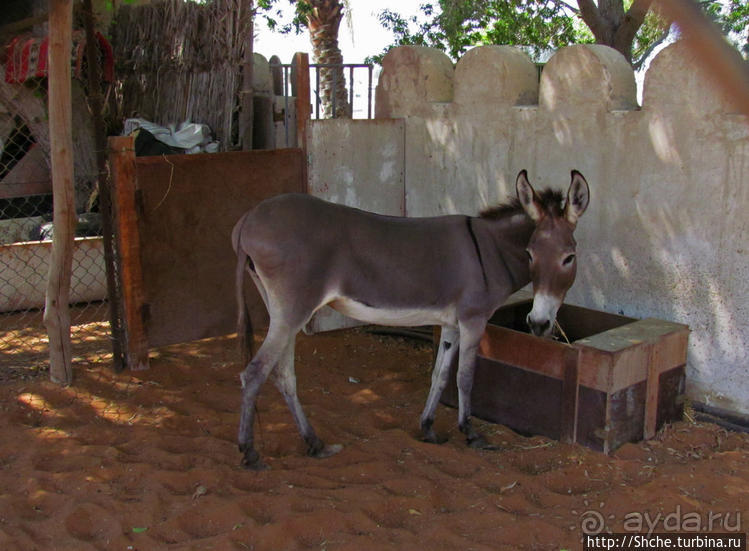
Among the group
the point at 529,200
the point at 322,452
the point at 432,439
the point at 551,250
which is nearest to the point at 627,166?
the point at 529,200

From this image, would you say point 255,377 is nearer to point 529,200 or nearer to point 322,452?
point 322,452

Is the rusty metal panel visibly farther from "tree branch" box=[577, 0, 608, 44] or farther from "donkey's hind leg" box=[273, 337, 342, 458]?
"tree branch" box=[577, 0, 608, 44]

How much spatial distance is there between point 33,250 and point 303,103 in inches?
109

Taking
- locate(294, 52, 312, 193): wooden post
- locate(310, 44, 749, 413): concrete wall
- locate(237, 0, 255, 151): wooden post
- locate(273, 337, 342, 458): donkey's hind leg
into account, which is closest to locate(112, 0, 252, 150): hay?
locate(237, 0, 255, 151): wooden post

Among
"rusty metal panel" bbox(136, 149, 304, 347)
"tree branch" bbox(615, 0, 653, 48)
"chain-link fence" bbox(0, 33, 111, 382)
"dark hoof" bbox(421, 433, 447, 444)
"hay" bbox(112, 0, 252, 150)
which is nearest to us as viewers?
"dark hoof" bbox(421, 433, 447, 444)

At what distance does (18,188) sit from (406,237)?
4765 mm

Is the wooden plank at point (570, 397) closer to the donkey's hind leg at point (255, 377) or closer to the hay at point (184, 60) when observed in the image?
the donkey's hind leg at point (255, 377)

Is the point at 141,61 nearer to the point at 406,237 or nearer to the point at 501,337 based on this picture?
the point at 406,237

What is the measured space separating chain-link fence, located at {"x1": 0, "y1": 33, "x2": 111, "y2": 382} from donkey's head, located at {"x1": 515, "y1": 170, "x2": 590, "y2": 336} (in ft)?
10.7

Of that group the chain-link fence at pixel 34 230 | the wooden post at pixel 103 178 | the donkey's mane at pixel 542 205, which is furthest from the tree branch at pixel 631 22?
the wooden post at pixel 103 178

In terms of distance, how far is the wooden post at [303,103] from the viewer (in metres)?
5.28

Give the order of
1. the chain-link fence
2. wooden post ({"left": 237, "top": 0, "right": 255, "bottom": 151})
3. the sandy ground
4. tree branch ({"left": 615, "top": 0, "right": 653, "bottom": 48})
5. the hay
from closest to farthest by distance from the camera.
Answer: the sandy ground, the chain-link fence, wooden post ({"left": 237, "top": 0, "right": 255, "bottom": 151}), the hay, tree branch ({"left": 615, "top": 0, "right": 653, "bottom": 48})

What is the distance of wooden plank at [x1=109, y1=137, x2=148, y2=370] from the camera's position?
455cm

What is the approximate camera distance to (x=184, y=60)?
6453mm
